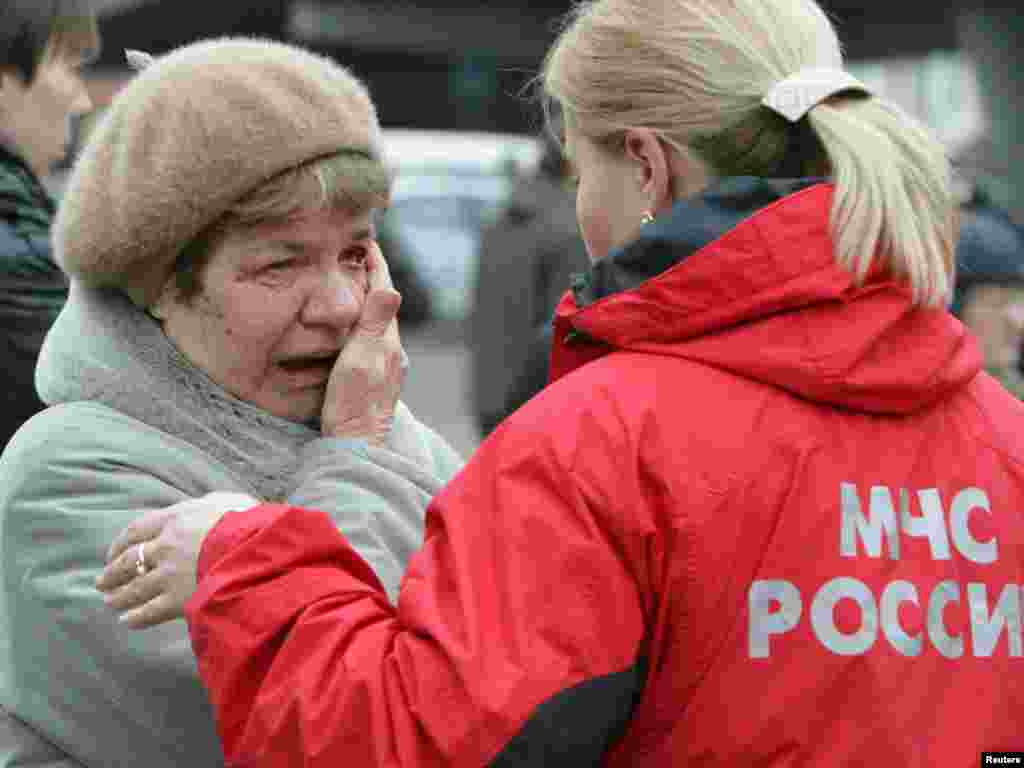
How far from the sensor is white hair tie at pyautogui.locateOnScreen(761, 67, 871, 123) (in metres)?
2.02

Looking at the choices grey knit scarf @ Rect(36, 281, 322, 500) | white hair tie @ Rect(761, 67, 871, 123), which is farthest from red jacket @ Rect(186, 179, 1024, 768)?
grey knit scarf @ Rect(36, 281, 322, 500)

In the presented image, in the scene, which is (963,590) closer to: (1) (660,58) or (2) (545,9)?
(1) (660,58)

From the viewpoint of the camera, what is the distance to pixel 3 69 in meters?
3.64

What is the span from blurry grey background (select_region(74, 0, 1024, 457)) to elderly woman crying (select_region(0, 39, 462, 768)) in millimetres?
5280

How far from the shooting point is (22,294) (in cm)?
344

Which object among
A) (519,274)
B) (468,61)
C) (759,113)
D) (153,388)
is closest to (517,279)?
(519,274)

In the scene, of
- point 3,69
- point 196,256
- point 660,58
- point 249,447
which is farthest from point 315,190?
point 3,69

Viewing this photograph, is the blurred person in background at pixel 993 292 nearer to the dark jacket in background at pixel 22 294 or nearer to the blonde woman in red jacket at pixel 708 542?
the dark jacket in background at pixel 22 294

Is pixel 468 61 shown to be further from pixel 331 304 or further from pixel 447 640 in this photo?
pixel 447 640

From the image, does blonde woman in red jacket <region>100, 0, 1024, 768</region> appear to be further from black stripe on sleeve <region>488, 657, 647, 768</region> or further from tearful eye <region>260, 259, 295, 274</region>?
tearful eye <region>260, 259, 295, 274</region>

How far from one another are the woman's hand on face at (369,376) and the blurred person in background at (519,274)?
3.70 meters

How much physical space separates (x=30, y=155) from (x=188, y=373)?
4.97 feet

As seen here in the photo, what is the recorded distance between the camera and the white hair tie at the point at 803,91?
202 cm

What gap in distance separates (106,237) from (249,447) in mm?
357
